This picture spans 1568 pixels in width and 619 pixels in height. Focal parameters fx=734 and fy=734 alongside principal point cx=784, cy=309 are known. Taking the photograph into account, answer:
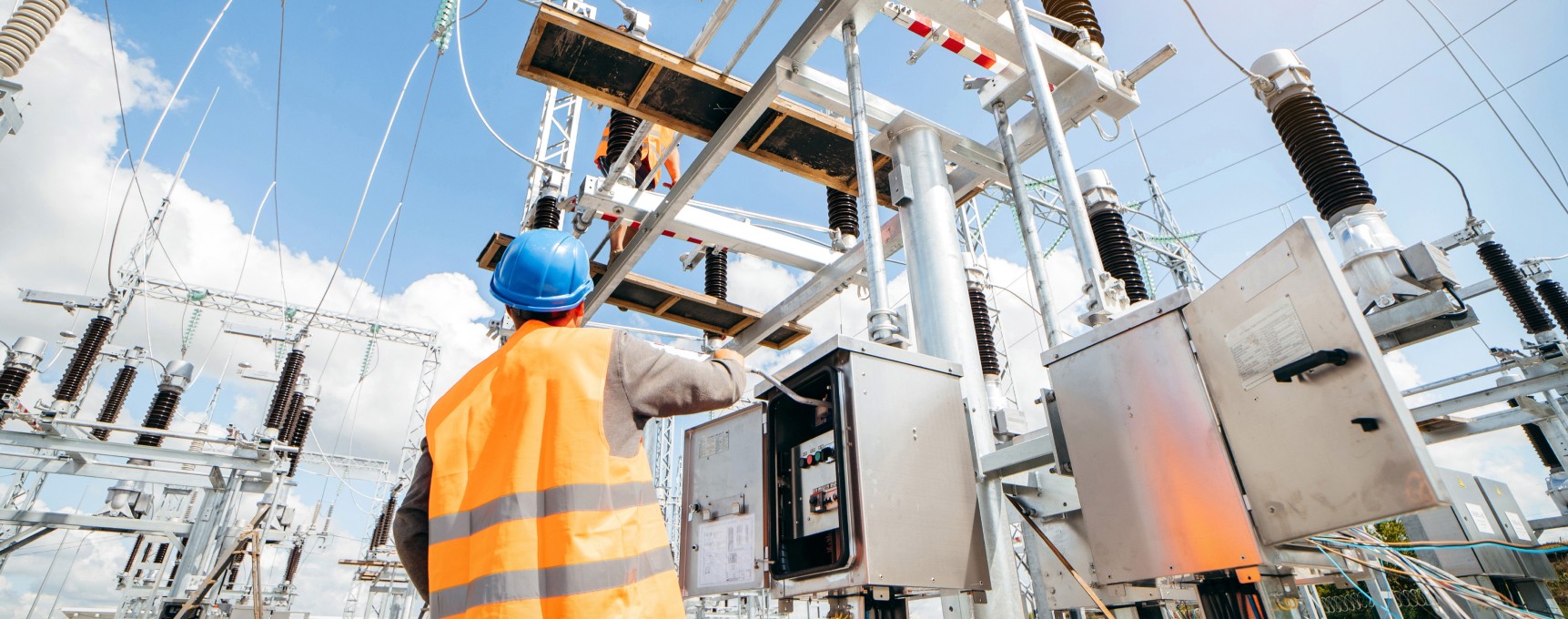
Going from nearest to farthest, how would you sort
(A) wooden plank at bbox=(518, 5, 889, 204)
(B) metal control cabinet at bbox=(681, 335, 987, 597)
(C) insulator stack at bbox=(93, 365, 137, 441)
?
1. (B) metal control cabinet at bbox=(681, 335, 987, 597)
2. (A) wooden plank at bbox=(518, 5, 889, 204)
3. (C) insulator stack at bbox=(93, 365, 137, 441)

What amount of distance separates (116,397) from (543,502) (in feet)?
51.9

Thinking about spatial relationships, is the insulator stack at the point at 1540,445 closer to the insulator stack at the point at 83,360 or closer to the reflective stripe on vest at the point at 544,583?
the reflective stripe on vest at the point at 544,583

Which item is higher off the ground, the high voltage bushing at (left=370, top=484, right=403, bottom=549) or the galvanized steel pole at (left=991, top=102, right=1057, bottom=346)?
the high voltage bushing at (left=370, top=484, right=403, bottom=549)

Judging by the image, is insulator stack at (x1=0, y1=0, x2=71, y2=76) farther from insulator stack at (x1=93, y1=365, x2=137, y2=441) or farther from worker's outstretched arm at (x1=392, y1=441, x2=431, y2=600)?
insulator stack at (x1=93, y1=365, x2=137, y2=441)

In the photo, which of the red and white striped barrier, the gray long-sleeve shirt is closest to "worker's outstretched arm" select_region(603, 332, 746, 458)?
the gray long-sleeve shirt

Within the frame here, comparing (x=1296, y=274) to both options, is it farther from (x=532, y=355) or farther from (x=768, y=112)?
(x=768, y=112)

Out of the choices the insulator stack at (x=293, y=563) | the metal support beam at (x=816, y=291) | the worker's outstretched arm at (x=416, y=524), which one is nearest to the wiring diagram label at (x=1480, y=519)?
the metal support beam at (x=816, y=291)

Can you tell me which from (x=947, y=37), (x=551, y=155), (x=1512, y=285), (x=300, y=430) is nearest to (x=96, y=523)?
(x=300, y=430)

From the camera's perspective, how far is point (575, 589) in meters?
1.31

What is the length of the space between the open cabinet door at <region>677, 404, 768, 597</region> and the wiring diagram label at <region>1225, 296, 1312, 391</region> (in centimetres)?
173

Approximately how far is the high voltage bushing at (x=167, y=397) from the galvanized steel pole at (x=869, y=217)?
40.6ft

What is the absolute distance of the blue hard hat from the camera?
1759 millimetres

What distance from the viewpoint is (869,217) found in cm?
273

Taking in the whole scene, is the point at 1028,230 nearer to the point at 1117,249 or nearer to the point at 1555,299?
the point at 1117,249
